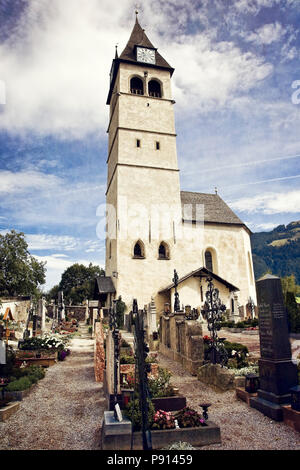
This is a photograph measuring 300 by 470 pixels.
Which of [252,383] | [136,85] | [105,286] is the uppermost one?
[136,85]

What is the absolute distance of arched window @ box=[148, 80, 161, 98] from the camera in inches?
1230

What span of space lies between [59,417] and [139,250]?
66.8 feet

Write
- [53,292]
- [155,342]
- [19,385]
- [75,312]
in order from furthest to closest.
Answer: [53,292]
[75,312]
[155,342]
[19,385]

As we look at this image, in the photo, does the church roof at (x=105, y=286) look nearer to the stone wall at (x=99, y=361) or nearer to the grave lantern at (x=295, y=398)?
the stone wall at (x=99, y=361)

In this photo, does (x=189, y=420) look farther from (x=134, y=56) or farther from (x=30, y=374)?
(x=134, y=56)

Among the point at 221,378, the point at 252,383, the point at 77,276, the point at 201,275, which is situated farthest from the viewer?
the point at 77,276

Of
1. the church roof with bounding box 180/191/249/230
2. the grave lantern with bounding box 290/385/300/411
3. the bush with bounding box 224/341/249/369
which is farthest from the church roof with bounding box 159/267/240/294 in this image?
the grave lantern with bounding box 290/385/300/411

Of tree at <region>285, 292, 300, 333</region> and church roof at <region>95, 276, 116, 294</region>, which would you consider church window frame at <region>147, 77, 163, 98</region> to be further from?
tree at <region>285, 292, 300, 333</region>

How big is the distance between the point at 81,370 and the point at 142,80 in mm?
28241

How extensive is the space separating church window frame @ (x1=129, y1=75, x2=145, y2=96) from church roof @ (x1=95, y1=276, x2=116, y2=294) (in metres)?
18.2

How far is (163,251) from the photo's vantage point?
27.3m

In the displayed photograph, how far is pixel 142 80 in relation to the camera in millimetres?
30859

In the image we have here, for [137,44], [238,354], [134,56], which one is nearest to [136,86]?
[134,56]

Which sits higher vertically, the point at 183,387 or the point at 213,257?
the point at 213,257
